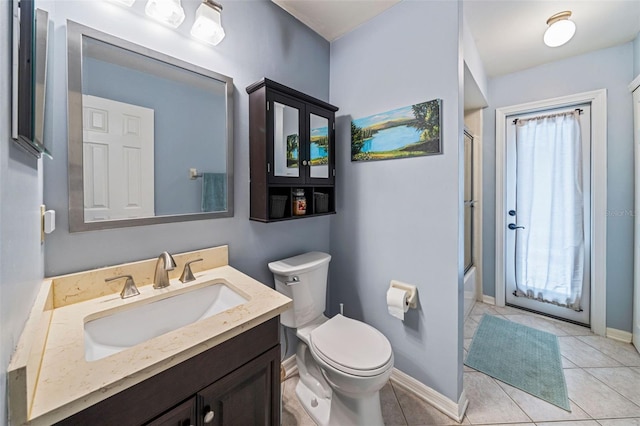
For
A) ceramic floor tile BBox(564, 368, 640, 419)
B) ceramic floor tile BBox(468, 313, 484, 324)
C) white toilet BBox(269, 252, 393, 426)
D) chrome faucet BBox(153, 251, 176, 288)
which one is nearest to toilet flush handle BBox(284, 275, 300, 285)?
white toilet BBox(269, 252, 393, 426)

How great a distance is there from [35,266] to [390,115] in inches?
70.4

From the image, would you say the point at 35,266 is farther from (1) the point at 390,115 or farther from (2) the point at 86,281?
(1) the point at 390,115

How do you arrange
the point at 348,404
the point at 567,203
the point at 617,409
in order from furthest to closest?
the point at 567,203 → the point at 617,409 → the point at 348,404

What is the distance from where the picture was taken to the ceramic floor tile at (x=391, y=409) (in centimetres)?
143

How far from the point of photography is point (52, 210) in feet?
3.09

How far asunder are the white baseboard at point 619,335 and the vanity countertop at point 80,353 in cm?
301

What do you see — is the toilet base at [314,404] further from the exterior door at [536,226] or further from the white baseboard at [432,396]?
the exterior door at [536,226]

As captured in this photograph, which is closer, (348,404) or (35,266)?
(35,266)

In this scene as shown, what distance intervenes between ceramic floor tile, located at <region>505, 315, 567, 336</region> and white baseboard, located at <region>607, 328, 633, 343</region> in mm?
333

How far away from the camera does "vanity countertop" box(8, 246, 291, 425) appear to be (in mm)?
508

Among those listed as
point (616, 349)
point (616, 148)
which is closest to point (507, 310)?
point (616, 349)

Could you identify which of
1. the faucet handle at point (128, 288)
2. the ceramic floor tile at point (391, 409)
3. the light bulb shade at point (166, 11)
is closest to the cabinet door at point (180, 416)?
the faucet handle at point (128, 288)

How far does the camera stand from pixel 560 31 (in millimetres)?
1767

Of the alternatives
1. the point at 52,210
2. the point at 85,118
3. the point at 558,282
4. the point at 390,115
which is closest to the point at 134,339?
the point at 52,210
